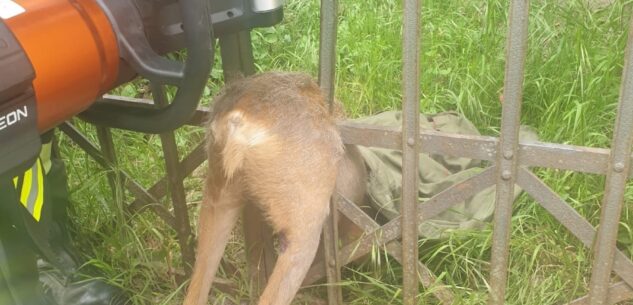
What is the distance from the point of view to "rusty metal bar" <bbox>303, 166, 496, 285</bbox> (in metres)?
2.46

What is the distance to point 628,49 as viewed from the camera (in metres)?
2.10

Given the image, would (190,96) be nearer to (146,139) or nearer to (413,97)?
(413,97)

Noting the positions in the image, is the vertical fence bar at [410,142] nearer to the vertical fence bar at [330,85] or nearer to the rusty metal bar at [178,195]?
the vertical fence bar at [330,85]

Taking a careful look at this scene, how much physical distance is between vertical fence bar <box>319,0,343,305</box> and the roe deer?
0.06 m

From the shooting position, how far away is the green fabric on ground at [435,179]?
9.55 ft

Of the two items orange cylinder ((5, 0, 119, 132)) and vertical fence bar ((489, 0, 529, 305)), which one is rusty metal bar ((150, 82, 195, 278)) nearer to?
orange cylinder ((5, 0, 119, 132))

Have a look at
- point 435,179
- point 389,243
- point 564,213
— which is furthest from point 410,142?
point 435,179

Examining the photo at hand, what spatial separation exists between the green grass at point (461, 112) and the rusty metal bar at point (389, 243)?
5 centimetres

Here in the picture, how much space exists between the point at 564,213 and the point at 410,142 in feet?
1.79

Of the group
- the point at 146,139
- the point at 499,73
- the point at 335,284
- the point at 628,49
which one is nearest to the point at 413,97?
the point at 628,49

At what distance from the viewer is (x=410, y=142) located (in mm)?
2398

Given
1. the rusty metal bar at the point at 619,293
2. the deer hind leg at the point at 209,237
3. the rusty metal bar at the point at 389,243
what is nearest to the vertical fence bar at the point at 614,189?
the rusty metal bar at the point at 619,293

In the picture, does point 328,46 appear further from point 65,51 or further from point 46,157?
point 46,157

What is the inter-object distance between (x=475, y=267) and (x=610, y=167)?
0.70 meters
